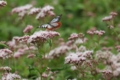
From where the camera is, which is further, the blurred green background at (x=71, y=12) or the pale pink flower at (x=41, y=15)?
the blurred green background at (x=71, y=12)

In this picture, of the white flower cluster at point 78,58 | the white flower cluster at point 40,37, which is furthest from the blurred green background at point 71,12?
the white flower cluster at point 40,37

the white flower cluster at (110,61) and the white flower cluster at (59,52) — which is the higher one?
the white flower cluster at (59,52)

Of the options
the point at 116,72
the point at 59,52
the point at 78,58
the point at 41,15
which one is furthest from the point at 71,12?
the point at 78,58

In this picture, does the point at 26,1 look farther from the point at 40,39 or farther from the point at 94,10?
the point at 40,39

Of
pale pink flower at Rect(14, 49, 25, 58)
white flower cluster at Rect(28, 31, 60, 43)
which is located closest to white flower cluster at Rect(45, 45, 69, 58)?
pale pink flower at Rect(14, 49, 25, 58)

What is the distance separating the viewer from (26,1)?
8586 millimetres

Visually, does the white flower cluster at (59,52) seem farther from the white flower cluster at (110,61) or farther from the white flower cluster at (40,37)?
the white flower cluster at (40,37)

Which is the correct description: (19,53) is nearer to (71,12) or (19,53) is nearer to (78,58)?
(78,58)

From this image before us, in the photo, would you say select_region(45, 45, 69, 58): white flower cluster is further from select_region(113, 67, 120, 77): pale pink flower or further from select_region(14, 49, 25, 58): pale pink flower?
select_region(113, 67, 120, 77): pale pink flower

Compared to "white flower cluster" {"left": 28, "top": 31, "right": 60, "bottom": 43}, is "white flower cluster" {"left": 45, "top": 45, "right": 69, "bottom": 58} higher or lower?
higher

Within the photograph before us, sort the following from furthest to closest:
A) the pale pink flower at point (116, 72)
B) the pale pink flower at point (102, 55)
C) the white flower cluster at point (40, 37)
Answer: the pale pink flower at point (102, 55) → the pale pink flower at point (116, 72) → the white flower cluster at point (40, 37)

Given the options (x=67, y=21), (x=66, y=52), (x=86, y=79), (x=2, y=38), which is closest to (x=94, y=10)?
(x=67, y=21)

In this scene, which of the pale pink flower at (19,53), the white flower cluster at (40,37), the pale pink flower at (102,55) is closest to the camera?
the white flower cluster at (40,37)

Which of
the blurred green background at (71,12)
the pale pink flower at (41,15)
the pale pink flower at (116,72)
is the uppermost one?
the blurred green background at (71,12)
